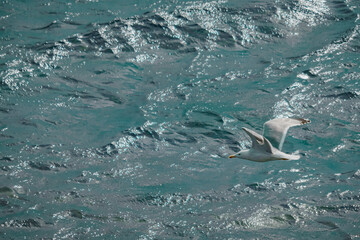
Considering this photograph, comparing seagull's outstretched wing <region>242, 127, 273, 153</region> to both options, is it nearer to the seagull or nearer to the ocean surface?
the seagull

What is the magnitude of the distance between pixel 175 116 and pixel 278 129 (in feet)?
16.7

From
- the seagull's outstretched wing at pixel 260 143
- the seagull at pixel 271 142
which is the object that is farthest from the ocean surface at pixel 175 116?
the seagull's outstretched wing at pixel 260 143

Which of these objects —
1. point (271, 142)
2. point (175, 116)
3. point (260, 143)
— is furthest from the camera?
point (175, 116)

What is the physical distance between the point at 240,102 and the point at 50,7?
858cm

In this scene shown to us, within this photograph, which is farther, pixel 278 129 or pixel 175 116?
pixel 175 116

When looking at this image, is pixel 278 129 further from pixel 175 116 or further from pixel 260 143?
pixel 175 116

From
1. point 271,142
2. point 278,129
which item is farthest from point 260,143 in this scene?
point 278,129

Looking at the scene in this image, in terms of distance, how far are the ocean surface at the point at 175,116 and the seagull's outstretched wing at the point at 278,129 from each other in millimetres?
2463

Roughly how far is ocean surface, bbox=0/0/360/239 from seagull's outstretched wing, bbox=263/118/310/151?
2463 millimetres

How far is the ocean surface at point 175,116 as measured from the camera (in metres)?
12.1

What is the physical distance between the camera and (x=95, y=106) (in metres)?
15.6

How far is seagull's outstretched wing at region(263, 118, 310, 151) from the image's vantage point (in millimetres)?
10539

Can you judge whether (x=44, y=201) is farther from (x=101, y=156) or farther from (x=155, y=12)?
(x=155, y=12)

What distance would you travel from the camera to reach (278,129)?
10656 millimetres
